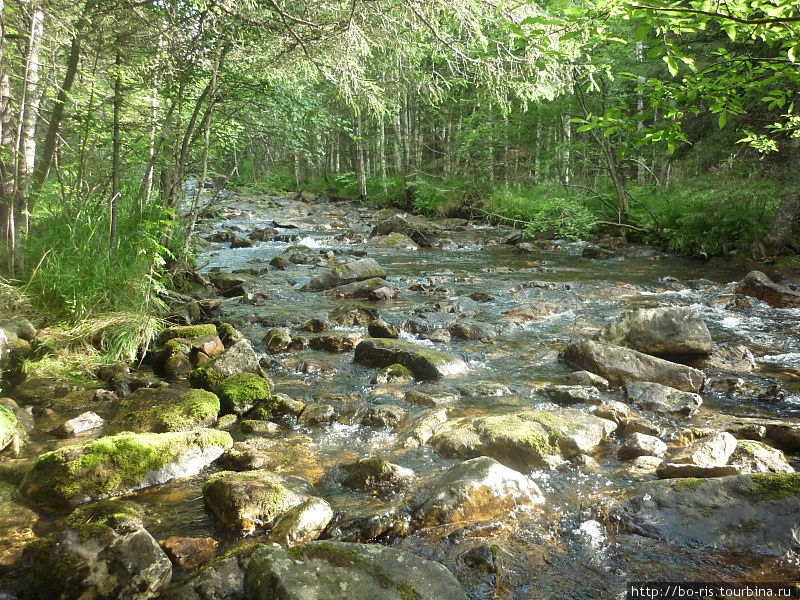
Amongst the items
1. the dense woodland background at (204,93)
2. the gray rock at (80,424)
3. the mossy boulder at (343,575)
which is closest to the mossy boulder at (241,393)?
the gray rock at (80,424)

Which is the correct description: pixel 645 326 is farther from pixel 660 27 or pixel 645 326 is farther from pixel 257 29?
pixel 257 29

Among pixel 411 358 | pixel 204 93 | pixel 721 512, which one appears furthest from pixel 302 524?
pixel 204 93

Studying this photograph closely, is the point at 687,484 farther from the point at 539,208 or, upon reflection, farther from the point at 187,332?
the point at 539,208

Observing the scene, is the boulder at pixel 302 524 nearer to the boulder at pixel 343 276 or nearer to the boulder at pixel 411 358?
the boulder at pixel 411 358

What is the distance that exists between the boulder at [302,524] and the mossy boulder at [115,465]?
1181 millimetres

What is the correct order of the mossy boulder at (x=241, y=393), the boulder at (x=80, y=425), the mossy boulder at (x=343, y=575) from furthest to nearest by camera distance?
the mossy boulder at (x=241, y=393), the boulder at (x=80, y=425), the mossy boulder at (x=343, y=575)

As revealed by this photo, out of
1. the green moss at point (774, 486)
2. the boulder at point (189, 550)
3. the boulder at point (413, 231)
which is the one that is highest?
the boulder at point (413, 231)

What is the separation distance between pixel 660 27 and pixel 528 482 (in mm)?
3144

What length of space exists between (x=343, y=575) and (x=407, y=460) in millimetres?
1882

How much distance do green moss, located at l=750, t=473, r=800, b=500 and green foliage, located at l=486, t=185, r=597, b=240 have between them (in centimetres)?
1001

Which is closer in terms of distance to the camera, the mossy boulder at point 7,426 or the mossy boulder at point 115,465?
the mossy boulder at point 115,465

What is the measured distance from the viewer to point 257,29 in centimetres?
758

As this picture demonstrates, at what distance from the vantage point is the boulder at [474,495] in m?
3.70

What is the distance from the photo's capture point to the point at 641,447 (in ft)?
15.4
